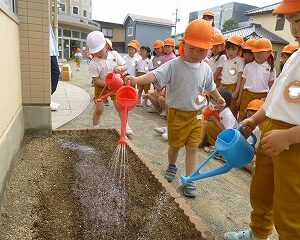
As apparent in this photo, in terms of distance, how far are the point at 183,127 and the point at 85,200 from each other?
1.16m

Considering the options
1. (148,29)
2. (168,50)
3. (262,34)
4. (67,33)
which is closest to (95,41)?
(168,50)

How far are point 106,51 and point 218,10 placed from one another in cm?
5959

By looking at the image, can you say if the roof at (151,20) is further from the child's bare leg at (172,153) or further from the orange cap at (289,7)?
the orange cap at (289,7)

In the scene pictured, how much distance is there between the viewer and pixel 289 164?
61.1 inches

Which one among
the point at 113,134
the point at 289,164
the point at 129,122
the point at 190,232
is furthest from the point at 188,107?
the point at 129,122

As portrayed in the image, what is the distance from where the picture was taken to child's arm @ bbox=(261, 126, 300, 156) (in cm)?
146

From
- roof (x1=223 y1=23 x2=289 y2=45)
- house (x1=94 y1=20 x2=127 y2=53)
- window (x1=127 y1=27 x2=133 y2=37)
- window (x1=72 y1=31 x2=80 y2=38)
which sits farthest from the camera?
house (x1=94 y1=20 x2=127 y2=53)

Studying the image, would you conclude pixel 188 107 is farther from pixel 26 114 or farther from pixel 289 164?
pixel 26 114

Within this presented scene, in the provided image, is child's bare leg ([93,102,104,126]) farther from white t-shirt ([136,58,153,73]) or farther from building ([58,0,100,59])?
building ([58,0,100,59])

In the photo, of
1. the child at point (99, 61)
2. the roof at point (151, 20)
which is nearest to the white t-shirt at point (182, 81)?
the child at point (99, 61)

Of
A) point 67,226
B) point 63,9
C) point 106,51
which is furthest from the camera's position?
point 63,9

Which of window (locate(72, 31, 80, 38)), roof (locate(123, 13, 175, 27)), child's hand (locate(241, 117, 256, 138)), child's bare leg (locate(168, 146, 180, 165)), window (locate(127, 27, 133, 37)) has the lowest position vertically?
child's bare leg (locate(168, 146, 180, 165))

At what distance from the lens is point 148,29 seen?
1336 inches

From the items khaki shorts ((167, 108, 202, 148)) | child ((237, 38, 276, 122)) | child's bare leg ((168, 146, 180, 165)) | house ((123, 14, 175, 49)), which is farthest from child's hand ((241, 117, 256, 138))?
house ((123, 14, 175, 49))
